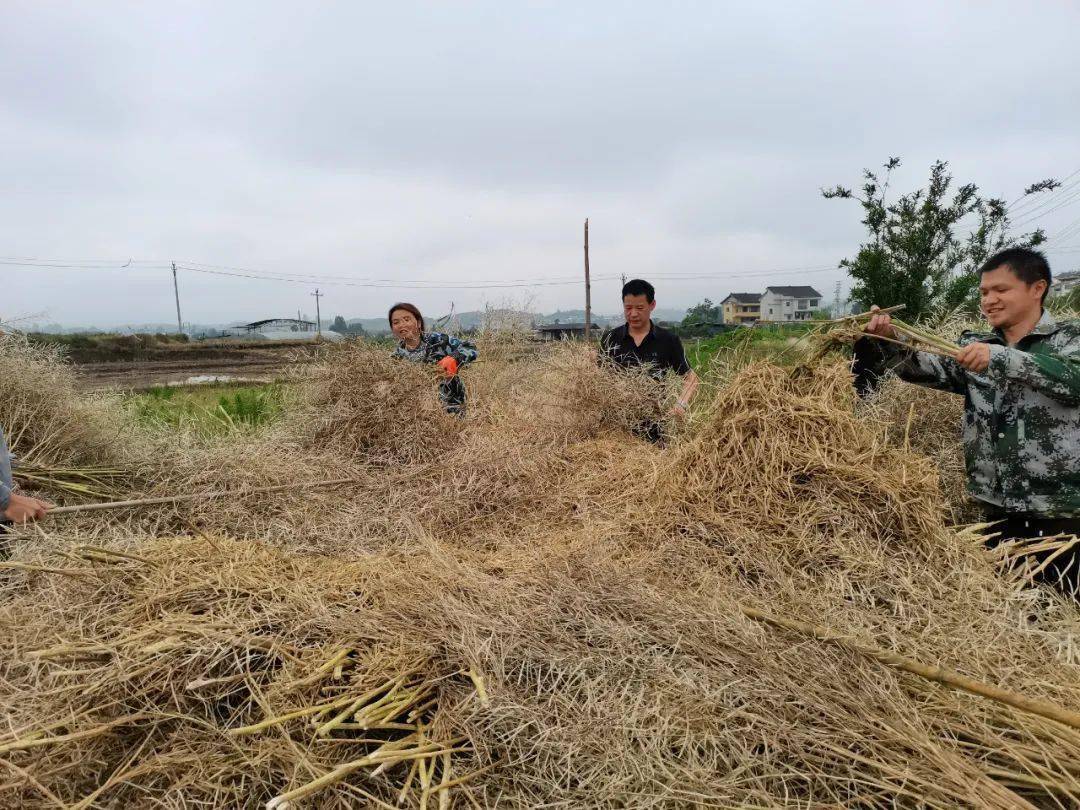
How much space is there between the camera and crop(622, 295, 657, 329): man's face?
376cm

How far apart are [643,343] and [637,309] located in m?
0.28

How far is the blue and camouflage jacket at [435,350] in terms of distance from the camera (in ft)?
13.2

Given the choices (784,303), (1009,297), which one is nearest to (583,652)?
(1009,297)

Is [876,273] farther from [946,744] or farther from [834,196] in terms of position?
[946,744]

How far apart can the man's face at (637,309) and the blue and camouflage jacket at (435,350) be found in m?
1.31

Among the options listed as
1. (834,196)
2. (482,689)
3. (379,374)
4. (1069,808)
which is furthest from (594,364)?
(834,196)

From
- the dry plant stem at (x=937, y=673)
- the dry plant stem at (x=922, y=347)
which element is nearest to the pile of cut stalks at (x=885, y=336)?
the dry plant stem at (x=922, y=347)

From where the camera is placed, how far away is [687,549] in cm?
197

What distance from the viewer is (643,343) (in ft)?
12.9

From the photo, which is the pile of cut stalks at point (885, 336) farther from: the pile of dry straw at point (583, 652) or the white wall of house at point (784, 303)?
the white wall of house at point (784, 303)

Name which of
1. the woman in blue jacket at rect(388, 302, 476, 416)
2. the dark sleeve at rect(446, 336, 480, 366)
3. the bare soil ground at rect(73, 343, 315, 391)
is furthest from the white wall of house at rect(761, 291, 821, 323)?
the woman in blue jacket at rect(388, 302, 476, 416)

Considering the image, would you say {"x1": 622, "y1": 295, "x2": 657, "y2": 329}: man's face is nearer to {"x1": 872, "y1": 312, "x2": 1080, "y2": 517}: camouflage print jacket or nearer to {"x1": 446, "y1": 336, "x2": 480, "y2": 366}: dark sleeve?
{"x1": 446, "y1": 336, "x2": 480, "y2": 366}: dark sleeve

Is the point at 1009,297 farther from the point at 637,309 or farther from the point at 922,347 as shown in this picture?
the point at 637,309

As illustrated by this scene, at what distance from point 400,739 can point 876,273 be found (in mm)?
9078
